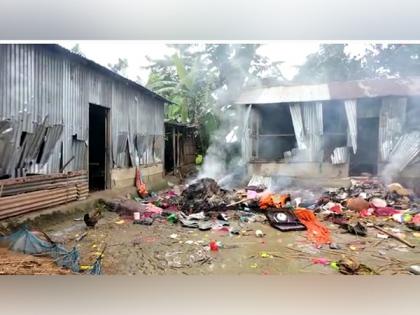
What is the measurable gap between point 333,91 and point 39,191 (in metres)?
1.98

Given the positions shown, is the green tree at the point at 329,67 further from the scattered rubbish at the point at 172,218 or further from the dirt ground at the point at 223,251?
the scattered rubbish at the point at 172,218

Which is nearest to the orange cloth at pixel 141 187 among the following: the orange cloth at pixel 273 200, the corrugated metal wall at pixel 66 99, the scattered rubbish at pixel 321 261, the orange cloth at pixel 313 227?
the corrugated metal wall at pixel 66 99

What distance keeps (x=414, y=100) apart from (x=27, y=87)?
93.8 inches

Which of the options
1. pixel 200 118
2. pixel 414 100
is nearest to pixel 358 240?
pixel 414 100

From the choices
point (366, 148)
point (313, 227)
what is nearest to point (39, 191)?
point (313, 227)

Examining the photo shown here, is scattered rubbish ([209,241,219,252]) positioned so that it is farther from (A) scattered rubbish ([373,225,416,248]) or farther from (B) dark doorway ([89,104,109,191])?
(A) scattered rubbish ([373,225,416,248])

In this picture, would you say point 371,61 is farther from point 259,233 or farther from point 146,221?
point 146,221

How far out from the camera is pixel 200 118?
2.65 m

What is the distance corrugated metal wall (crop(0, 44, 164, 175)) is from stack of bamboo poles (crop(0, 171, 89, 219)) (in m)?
0.07

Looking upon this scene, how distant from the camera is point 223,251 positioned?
244cm

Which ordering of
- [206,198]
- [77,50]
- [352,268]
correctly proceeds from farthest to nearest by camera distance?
[206,198] < [77,50] < [352,268]

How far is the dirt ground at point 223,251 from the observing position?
2.39 m

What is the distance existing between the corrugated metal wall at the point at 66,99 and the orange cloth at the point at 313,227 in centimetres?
107

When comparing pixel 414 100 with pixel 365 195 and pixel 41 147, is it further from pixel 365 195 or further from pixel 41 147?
pixel 41 147
